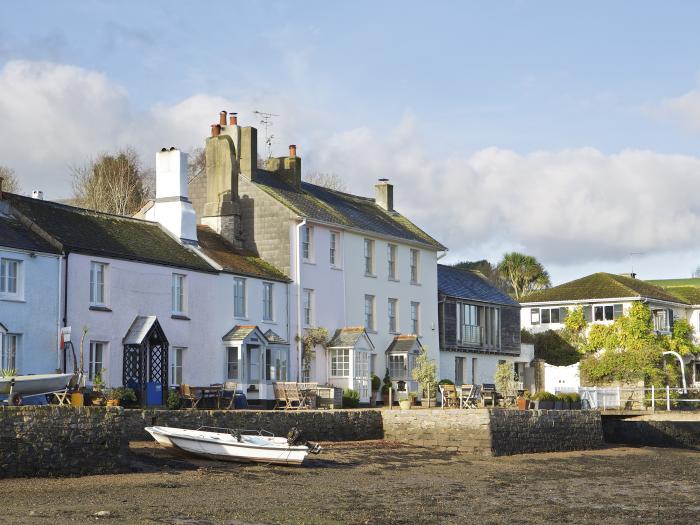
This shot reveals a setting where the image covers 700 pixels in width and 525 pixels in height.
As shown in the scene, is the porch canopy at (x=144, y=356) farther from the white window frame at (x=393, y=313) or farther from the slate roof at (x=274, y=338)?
the white window frame at (x=393, y=313)

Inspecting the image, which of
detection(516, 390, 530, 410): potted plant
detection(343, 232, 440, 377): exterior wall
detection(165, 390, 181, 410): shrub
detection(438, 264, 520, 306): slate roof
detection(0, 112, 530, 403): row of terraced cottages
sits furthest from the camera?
detection(438, 264, 520, 306): slate roof

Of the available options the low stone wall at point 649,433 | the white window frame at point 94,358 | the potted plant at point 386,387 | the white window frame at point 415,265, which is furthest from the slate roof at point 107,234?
the low stone wall at point 649,433

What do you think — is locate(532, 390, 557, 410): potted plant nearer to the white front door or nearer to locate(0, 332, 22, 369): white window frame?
the white front door

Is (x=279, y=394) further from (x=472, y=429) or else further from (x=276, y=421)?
(x=472, y=429)

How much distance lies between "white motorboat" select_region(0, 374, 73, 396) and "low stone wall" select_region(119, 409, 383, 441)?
193 centimetres

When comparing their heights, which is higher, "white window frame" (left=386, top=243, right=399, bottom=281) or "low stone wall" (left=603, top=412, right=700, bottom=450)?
"white window frame" (left=386, top=243, right=399, bottom=281)

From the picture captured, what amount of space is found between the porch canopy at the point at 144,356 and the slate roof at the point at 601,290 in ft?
114

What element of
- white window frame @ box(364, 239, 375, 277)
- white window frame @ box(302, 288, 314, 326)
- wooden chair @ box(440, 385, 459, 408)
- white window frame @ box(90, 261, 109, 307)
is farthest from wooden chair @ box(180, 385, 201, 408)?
white window frame @ box(364, 239, 375, 277)

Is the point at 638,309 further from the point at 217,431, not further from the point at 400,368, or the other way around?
the point at 217,431

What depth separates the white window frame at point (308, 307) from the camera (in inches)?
1900

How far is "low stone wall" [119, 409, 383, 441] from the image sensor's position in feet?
106

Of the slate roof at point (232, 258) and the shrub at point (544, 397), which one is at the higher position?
the slate roof at point (232, 258)

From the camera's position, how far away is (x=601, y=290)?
68.6 m

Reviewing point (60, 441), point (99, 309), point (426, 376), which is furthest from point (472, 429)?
point (60, 441)
